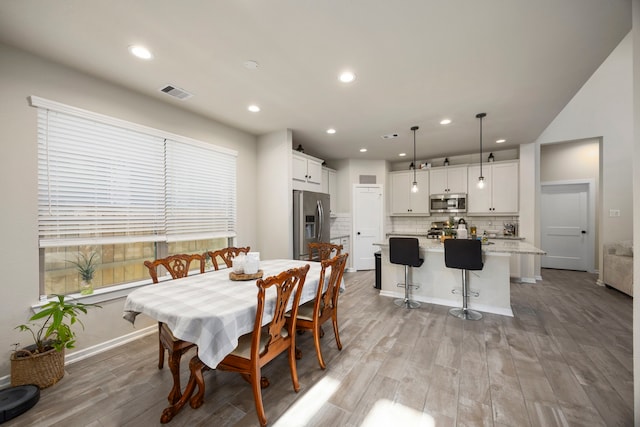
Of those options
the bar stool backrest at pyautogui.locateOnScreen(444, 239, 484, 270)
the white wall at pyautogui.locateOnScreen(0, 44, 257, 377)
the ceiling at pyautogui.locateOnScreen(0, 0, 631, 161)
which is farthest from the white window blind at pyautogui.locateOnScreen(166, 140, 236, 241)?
the bar stool backrest at pyautogui.locateOnScreen(444, 239, 484, 270)

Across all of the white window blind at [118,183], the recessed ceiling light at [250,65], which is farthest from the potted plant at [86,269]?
Answer: the recessed ceiling light at [250,65]

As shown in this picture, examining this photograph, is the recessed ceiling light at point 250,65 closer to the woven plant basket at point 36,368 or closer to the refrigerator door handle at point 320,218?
the refrigerator door handle at point 320,218

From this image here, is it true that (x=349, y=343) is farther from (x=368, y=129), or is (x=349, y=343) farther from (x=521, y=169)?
(x=521, y=169)

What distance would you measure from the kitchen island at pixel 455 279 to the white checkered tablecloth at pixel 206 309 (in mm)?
2387

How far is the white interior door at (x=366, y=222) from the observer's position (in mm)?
5973

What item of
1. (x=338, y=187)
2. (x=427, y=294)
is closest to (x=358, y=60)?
(x=427, y=294)

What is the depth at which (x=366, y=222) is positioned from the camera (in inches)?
238

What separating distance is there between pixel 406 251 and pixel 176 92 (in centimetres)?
347

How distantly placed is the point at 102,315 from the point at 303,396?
7.20ft

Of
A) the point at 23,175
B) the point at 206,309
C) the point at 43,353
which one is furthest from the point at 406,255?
the point at 23,175

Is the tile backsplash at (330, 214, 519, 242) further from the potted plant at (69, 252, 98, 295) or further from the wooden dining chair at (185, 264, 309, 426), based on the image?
the potted plant at (69, 252, 98, 295)

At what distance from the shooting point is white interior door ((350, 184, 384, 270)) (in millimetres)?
5973

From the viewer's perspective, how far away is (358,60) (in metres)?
2.24

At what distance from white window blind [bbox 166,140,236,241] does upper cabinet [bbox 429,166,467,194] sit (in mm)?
4445
